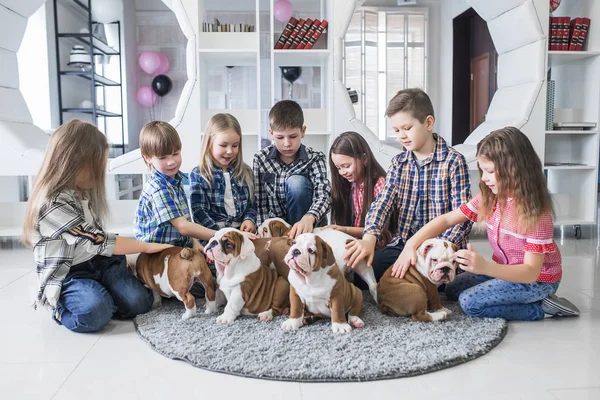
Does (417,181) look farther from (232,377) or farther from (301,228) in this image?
(232,377)

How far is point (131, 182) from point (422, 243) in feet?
12.9

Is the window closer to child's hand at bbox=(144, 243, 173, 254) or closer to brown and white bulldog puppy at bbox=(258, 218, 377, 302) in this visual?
brown and white bulldog puppy at bbox=(258, 218, 377, 302)

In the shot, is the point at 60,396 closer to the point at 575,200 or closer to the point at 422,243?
the point at 422,243

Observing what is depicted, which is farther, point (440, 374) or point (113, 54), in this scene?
point (113, 54)

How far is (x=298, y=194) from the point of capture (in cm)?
250

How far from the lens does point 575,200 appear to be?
3.70 m

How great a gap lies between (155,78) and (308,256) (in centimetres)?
586

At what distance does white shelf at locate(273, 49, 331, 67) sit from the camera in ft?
11.4

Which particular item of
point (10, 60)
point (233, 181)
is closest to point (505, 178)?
point (233, 181)

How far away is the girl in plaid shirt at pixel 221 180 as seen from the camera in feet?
7.62

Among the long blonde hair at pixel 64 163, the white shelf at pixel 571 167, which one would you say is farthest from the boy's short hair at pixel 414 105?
the white shelf at pixel 571 167

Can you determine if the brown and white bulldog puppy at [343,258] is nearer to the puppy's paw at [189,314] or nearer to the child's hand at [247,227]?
the child's hand at [247,227]

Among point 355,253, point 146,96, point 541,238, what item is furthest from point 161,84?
point 541,238

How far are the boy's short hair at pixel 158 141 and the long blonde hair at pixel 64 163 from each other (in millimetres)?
212
